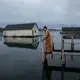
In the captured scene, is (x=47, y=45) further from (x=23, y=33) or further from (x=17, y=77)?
(x=23, y=33)

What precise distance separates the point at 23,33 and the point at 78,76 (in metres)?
51.5

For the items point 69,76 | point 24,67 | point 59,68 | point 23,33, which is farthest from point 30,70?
point 23,33

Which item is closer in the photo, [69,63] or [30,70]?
[30,70]

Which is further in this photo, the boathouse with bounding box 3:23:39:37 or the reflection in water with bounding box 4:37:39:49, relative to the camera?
the boathouse with bounding box 3:23:39:37

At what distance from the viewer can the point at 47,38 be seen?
16.3 m

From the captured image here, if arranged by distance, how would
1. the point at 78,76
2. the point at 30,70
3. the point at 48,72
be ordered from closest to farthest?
1. the point at 78,76
2. the point at 48,72
3. the point at 30,70

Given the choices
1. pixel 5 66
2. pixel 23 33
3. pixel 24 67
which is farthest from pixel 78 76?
pixel 23 33

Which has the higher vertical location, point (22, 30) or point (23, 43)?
point (22, 30)

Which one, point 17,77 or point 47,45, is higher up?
point 47,45

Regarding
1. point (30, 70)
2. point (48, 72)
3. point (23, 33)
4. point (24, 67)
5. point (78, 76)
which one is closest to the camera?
point (78, 76)

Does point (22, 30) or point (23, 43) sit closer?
point (23, 43)

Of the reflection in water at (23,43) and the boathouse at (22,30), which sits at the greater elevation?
the boathouse at (22,30)

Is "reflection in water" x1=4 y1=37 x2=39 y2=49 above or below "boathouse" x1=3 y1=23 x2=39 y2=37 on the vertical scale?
below

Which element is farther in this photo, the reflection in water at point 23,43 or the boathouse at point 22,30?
the boathouse at point 22,30
